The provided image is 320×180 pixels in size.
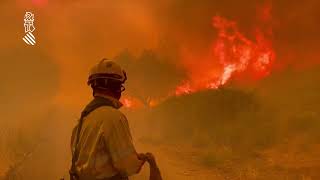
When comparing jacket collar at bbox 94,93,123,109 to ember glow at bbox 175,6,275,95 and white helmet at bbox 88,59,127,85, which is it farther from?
ember glow at bbox 175,6,275,95

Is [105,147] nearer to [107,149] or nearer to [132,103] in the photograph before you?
[107,149]

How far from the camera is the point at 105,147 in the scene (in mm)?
2812

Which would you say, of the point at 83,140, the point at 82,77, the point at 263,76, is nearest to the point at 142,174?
the point at 83,140

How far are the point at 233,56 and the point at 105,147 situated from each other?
612 inches

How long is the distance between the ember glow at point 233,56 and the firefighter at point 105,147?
14.6m

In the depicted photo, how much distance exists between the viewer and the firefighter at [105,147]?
110 inches

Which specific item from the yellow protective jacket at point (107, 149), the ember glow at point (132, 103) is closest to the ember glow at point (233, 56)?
the ember glow at point (132, 103)

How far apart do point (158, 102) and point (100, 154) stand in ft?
52.5

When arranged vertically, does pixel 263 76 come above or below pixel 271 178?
above

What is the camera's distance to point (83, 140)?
2.90m

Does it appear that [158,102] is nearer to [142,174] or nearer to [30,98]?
[30,98]

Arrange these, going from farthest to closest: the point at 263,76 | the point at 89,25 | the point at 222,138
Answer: the point at 89,25
the point at 263,76
the point at 222,138

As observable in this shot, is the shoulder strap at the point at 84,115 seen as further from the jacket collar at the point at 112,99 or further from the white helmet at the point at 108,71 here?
the white helmet at the point at 108,71

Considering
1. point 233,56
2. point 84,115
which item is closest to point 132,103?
point 233,56
